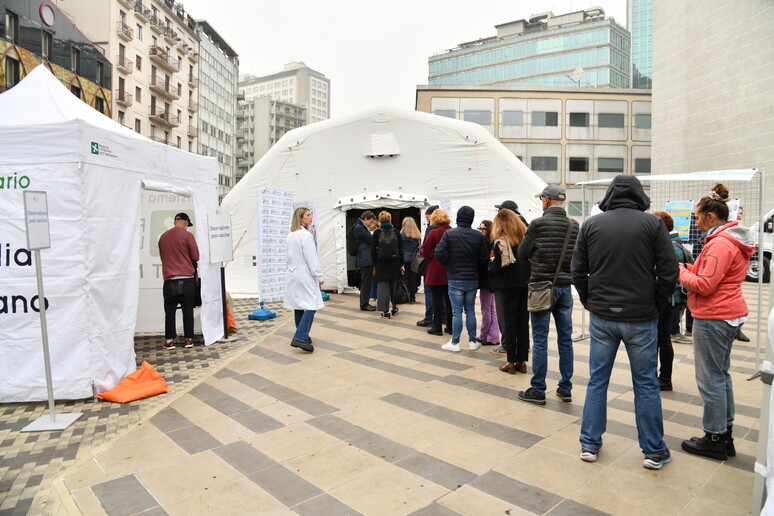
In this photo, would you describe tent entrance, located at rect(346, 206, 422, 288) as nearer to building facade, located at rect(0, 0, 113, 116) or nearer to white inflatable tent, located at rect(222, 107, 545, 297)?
white inflatable tent, located at rect(222, 107, 545, 297)

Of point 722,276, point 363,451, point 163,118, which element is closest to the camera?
point 722,276

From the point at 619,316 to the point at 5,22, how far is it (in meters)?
25.5

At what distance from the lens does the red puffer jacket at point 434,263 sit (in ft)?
22.5

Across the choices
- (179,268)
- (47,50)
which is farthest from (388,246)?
(47,50)

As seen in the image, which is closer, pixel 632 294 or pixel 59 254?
pixel 632 294

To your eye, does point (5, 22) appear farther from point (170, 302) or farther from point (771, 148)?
point (771, 148)

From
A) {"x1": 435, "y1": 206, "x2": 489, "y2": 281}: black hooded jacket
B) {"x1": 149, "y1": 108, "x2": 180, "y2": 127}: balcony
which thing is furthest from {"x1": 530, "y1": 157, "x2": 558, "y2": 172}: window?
{"x1": 435, "y1": 206, "x2": 489, "y2": 281}: black hooded jacket

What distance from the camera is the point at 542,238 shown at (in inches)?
168

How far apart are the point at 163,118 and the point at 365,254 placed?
4365 centimetres

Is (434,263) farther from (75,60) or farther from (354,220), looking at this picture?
(75,60)

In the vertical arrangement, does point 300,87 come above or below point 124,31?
above

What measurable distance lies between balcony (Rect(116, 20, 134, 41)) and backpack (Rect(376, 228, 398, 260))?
4179cm

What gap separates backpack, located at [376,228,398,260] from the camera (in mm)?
8500

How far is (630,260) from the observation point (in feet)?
9.96
